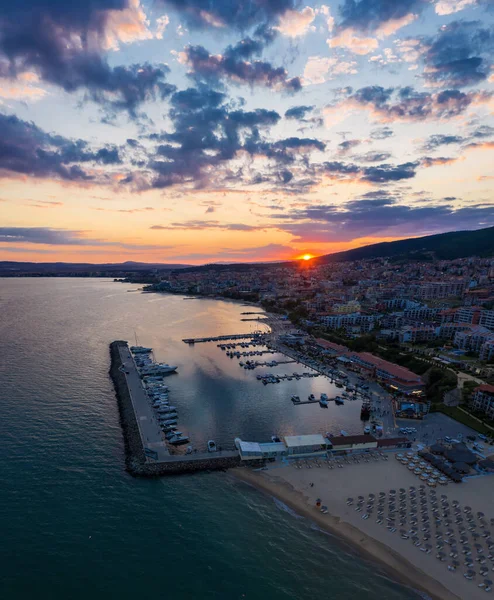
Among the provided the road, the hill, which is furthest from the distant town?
the hill

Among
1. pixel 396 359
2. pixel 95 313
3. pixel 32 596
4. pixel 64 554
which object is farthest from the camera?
pixel 95 313

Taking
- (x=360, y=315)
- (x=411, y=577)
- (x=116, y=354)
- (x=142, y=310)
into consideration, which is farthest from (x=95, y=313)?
(x=411, y=577)

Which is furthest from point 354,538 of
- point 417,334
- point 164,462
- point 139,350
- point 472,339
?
point 417,334

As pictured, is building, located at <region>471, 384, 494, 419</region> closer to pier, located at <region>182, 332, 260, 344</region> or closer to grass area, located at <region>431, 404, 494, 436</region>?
grass area, located at <region>431, 404, 494, 436</region>

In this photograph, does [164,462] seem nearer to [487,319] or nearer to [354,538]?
[354,538]

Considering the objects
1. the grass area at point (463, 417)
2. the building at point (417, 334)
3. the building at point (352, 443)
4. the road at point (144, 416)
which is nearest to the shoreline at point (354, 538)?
the building at point (352, 443)

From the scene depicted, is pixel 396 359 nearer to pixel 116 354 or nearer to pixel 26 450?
pixel 116 354
